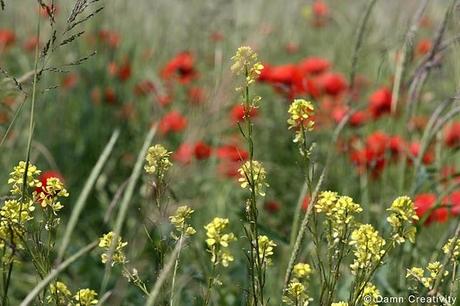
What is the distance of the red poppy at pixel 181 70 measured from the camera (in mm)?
3219

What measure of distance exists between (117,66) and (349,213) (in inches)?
93.0

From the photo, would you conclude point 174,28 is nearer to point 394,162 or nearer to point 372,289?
point 394,162

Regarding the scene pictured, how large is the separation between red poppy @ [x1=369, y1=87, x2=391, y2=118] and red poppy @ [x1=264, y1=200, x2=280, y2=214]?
484 millimetres

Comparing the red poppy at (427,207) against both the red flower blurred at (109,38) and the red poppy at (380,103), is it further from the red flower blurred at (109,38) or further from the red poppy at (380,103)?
the red flower blurred at (109,38)

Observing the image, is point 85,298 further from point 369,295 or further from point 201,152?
point 201,152

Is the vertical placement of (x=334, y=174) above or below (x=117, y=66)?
below

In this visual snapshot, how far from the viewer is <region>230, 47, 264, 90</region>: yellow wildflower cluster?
1073mm

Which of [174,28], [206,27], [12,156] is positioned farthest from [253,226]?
[174,28]

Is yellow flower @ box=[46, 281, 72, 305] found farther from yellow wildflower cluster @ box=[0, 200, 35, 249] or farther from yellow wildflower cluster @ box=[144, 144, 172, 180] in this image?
yellow wildflower cluster @ box=[144, 144, 172, 180]

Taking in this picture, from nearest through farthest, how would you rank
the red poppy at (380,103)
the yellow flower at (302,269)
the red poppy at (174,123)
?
Result: the yellow flower at (302,269) → the red poppy at (380,103) → the red poppy at (174,123)

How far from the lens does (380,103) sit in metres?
2.77

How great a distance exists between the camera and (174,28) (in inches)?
178

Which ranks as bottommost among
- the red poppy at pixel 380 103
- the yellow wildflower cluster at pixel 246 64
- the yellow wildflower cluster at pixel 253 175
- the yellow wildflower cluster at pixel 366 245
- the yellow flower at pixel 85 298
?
the yellow flower at pixel 85 298

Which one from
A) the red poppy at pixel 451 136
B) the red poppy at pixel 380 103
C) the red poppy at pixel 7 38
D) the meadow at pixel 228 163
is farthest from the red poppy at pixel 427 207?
the red poppy at pixel 7 38
